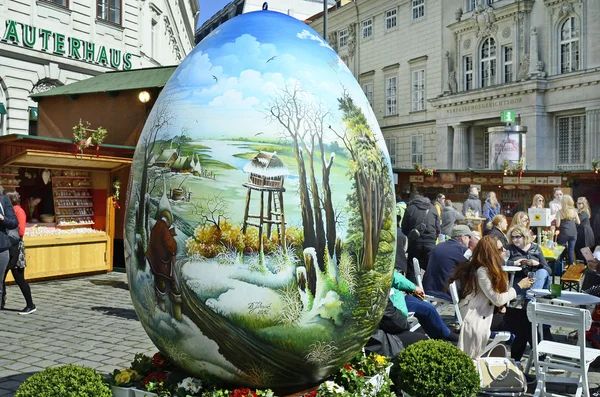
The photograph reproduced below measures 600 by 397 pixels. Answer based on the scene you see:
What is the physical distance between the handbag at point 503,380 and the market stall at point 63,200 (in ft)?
29.0

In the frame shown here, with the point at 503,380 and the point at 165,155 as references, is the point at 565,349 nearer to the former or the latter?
the point at 503,380

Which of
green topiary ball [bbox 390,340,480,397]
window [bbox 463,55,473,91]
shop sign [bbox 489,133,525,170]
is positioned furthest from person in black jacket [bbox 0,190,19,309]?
window [bbox 463,55,473,91]

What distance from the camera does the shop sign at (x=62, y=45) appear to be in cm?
2195

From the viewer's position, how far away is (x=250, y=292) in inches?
133

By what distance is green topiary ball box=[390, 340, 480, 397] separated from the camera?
4.29 m

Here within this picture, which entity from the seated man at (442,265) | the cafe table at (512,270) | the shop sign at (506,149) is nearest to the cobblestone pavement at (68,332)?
the seated man at (442,265)

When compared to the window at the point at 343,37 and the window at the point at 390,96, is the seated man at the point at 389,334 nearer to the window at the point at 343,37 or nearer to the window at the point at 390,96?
the window at the point at 390,96

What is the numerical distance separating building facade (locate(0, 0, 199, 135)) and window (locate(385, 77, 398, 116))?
17.5 m

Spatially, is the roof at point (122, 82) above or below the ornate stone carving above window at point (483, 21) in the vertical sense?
below

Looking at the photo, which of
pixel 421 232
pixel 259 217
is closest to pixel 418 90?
pixel 421 232

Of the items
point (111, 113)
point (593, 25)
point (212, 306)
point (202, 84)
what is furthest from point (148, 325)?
point (593, 25)

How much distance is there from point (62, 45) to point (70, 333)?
19175 millimetres

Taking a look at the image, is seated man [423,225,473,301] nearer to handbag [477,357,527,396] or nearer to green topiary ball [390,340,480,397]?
handbag [477,357,527,396]

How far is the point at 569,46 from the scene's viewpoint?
29172 millimetres
